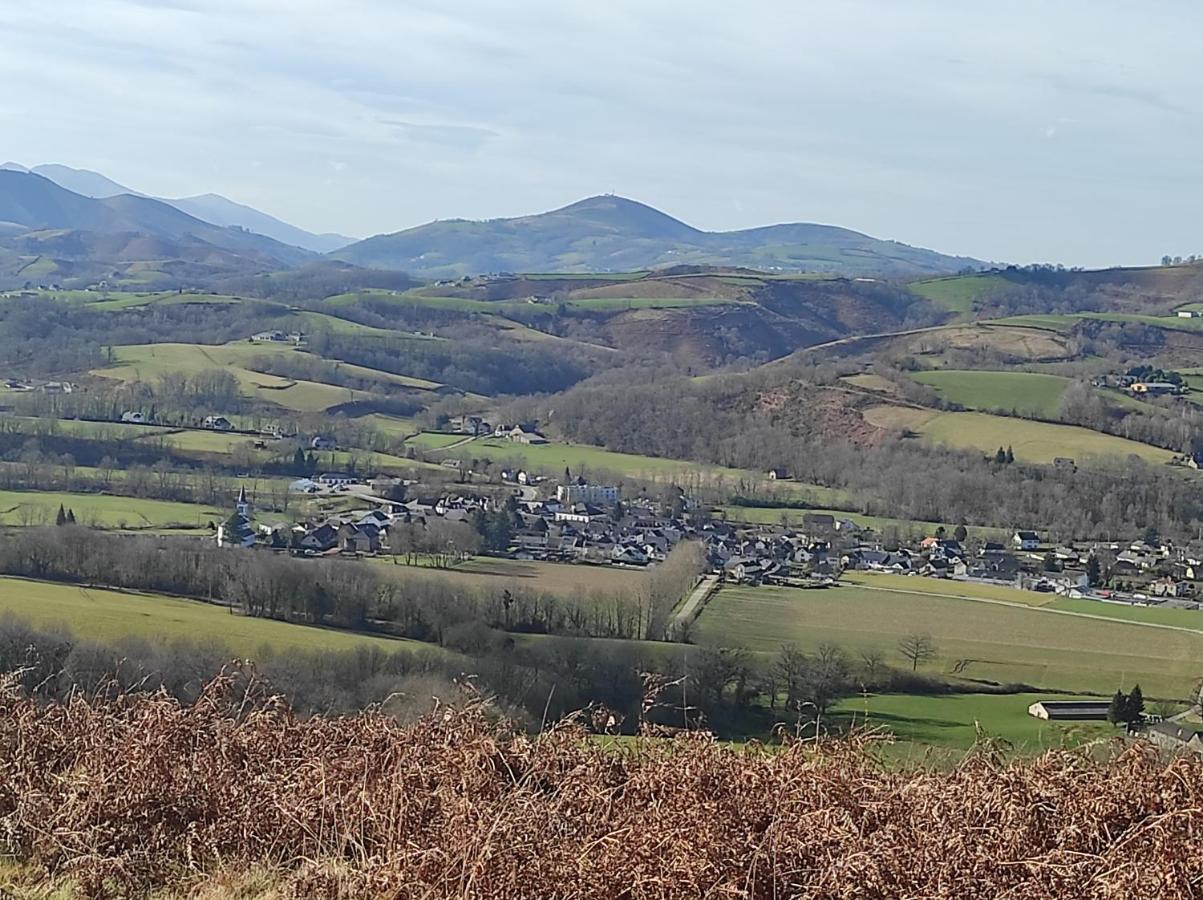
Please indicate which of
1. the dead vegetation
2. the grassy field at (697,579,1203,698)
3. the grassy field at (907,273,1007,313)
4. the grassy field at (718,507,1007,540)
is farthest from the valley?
the grassy field at (907,273,1007,313)

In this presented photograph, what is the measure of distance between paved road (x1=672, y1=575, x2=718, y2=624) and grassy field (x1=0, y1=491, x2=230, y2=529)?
47.2 ft

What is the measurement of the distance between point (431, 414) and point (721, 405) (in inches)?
614

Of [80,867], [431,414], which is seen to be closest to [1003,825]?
[80,867]

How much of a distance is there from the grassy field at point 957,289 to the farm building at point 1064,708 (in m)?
106

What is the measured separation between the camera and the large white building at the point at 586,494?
4706cm

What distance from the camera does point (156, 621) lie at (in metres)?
20.8

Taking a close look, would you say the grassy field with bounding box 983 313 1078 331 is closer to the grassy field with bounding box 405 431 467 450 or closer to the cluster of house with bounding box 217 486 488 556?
the grassy field with bounding box 405 431 467 450

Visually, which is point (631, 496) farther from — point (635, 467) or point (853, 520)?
point (853, 520)

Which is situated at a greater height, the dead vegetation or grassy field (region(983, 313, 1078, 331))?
grassy field (region(983, 313, 1078, 331))

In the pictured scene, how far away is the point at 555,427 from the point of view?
65.7 metres

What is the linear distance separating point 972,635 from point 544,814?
81.4ft

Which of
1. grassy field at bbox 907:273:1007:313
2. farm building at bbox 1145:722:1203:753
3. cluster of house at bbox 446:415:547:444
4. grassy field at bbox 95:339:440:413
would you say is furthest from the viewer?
grassy field at bbox 907:273:1007:313

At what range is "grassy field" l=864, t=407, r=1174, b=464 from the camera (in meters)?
50.8

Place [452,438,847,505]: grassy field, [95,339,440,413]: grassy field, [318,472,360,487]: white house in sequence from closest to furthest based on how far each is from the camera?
1. [318,472,360,487]: white house
2. [452,438,847,505]: grassy field
3. [95,339,440,413]: grassy field
